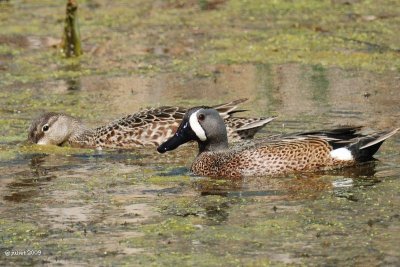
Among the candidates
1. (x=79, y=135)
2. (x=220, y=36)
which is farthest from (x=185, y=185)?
(x=220, y=36)

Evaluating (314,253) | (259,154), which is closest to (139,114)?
(259,154)

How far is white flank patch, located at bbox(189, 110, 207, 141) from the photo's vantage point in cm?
1010

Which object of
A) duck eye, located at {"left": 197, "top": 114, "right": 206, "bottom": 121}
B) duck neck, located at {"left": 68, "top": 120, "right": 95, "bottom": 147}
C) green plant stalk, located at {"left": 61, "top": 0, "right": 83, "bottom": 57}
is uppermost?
duck eye, located at {"left": 197, "top": 114, "right": 206, "bottom": 121}

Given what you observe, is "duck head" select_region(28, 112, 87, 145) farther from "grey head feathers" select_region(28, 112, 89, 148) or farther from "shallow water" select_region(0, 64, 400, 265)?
"shallow water" select_region(0, 64, 400, 265)

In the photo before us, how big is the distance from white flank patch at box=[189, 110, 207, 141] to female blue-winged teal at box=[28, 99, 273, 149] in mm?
1146

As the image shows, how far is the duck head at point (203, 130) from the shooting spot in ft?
33.1

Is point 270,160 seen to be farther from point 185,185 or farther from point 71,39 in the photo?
point 71,39

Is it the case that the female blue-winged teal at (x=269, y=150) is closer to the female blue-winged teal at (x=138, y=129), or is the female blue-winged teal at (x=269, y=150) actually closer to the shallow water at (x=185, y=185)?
the shallow water at (x=185, y=185)

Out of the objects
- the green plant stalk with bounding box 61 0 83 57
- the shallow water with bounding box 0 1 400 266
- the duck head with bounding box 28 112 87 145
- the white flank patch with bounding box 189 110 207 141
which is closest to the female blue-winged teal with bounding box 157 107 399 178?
the white flank patch with bounding box 189 110 207 141

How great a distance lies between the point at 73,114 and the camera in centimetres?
1276

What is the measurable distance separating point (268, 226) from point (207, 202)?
0.99 meters

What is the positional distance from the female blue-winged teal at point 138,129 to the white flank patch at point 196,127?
1.15 meters

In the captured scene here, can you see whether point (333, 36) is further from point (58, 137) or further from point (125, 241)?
point (125, 241)

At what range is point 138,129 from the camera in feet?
37.7
